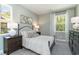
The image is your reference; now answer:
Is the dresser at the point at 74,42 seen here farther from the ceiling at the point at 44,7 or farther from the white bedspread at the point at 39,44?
the ceiling at the point at 44,7

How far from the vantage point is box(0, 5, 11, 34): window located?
7.98 feet

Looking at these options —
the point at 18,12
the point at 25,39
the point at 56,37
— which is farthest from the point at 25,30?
the point at 56,37

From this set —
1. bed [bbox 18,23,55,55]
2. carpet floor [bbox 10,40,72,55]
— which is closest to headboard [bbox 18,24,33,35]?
bed [bbox 18,23,55,55]

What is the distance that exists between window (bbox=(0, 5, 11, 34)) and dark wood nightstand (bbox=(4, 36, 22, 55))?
0.27m

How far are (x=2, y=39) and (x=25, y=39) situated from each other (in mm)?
624

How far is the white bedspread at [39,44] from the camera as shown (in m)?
2.37

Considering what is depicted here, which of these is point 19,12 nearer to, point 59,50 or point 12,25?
point 12,25

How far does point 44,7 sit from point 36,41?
970 mm

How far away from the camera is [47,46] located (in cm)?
234

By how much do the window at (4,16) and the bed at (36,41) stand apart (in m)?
0.44

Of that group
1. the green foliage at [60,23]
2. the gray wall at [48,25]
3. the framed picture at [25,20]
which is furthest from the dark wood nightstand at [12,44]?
the green foliage at [60,23]

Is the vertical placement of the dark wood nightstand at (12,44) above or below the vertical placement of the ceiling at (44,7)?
below

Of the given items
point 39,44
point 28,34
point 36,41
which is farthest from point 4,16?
point 39,44
